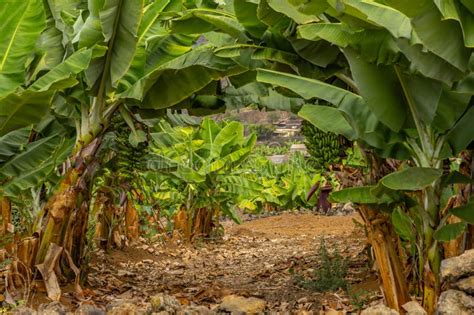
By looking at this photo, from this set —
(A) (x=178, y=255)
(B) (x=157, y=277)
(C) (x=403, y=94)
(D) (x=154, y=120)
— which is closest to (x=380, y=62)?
(C) (x=403, y=94)

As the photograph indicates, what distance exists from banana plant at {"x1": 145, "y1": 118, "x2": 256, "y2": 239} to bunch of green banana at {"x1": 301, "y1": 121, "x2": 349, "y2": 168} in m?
4.14

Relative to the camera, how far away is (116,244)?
7793mm

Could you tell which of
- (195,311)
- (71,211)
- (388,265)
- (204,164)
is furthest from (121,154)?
(204,164)

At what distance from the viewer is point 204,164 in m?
9.11

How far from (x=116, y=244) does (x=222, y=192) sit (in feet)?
8.02

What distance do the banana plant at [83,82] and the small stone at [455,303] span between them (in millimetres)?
2369

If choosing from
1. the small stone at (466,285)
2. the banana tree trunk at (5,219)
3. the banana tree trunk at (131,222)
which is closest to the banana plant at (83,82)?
the banana tree trunk at (5,219)

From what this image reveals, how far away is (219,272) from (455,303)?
444 centimetres

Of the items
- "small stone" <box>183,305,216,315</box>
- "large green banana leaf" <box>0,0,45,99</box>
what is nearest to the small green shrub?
"small stone" <box>183,305,216,315</box>

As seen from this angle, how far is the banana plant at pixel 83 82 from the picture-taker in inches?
159

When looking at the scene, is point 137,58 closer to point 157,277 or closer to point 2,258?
point 2,258

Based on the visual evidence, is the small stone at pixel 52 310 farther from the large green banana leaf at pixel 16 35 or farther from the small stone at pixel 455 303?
the small stone at pixel 455 303

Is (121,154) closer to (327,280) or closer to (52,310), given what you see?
(327,280)

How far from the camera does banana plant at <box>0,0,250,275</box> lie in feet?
13.3
